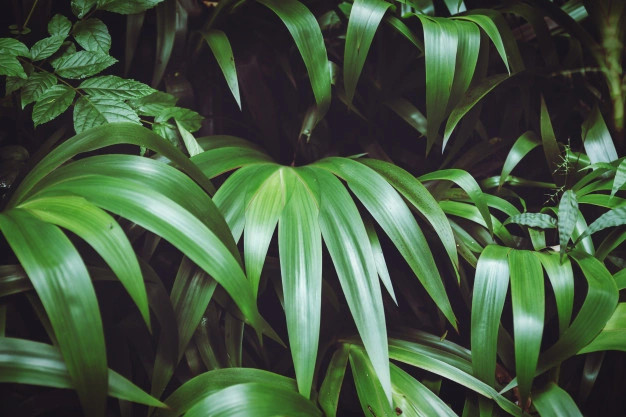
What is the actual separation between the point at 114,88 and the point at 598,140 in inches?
33.5

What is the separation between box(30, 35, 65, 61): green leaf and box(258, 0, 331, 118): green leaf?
33 centimetres

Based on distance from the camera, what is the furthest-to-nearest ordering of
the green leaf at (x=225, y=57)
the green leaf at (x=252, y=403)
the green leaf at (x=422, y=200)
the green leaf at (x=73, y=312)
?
1. the green leaf at (x=225, y=57)
2. the green leaf at (x=422, y=200)
3. the green leaf at (x=252, y=403)
4. the green leaf at (x=73, y=312)

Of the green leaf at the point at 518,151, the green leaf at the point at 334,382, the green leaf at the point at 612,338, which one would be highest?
the green leaf at the point at 518,151

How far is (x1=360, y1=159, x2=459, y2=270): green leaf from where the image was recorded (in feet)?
1.92

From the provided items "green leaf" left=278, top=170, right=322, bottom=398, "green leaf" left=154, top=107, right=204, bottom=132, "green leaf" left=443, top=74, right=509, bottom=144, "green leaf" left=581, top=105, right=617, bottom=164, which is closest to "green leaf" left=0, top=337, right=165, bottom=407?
"green leaf" left=278, top=170, right=322, bottom=398

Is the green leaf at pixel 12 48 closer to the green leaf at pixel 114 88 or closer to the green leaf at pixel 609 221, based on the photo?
the green leaf at pixel 114 88

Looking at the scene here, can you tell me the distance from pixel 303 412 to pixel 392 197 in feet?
0.97

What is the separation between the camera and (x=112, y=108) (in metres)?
0.61

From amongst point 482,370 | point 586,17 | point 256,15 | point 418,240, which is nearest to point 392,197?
point 418,240

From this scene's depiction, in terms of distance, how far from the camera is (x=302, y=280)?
0.51 meters

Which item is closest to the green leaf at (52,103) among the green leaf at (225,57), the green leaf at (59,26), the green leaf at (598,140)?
the green leaf at (59,26)

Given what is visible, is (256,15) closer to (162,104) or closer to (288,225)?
(162,104)

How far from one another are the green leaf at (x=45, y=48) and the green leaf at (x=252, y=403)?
1.74 feet

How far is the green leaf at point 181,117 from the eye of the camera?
2.23 ft
